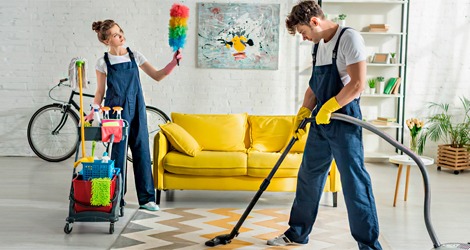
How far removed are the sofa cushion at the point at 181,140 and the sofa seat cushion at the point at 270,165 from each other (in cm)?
48

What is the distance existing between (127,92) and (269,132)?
1417mm

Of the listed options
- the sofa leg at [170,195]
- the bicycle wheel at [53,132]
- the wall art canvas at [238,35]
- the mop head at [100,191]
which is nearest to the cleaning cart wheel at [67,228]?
the mop head at [100,191]

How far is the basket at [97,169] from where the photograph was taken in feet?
14.3

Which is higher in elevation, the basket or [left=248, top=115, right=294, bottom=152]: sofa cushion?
[left=248, top=115, right=294, bottom=152]: sofa cushion

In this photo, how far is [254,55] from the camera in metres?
7.58

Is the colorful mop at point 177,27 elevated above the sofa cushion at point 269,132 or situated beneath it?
elevated above

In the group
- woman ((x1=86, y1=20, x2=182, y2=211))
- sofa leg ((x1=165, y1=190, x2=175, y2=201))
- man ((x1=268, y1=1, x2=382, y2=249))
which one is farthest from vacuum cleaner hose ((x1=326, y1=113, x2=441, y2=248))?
sofa leg ((x1=165, y1=190, x2=175, y2=201))

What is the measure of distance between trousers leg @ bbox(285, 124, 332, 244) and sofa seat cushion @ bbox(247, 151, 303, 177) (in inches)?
42.9

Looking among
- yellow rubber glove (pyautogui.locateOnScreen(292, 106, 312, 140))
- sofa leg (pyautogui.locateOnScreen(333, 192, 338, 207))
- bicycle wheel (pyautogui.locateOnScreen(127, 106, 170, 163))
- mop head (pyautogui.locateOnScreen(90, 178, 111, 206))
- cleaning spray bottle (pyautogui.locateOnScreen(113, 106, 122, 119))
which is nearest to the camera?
yellow rubber glove (pyautogui.locateOnScreen(292, 106, 312, 140))

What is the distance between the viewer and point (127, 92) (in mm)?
4945

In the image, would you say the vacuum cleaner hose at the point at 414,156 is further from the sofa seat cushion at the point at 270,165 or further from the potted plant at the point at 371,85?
the potted plant at the point at 371,85

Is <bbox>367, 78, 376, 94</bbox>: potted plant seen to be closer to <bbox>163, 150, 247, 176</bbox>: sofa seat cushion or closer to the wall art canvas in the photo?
the wall art canvas

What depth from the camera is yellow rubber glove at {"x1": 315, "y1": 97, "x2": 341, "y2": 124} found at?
347 centimetres

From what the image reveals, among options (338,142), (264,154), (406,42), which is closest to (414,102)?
(406,42)
